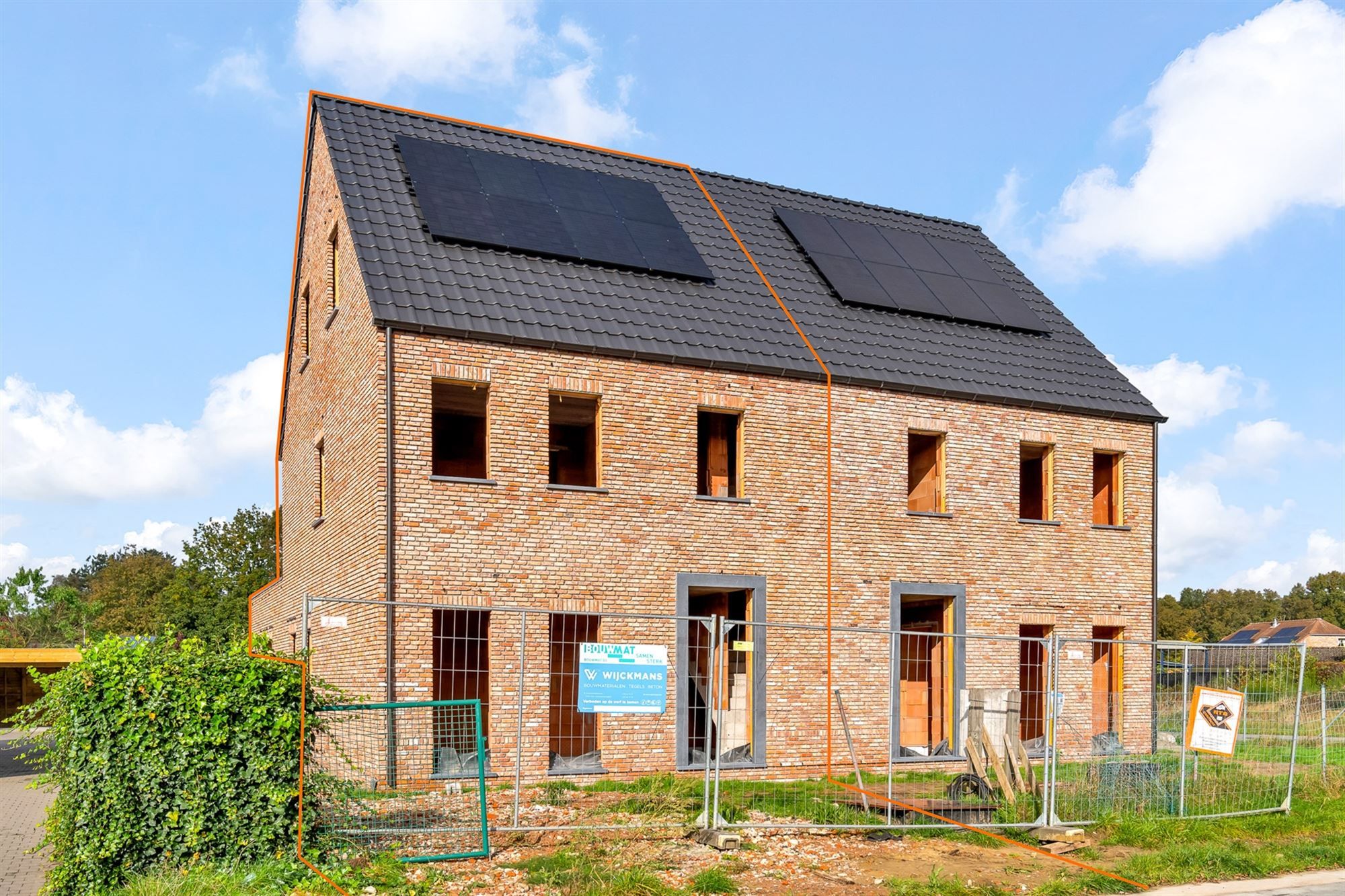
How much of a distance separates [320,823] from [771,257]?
545 inches

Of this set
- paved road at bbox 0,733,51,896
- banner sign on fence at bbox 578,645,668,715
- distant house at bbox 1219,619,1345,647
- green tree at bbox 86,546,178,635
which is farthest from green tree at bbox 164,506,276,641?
distant house at bbox 1219,619,1345,647

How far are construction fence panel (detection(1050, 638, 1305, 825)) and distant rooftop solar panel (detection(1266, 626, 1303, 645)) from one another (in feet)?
181

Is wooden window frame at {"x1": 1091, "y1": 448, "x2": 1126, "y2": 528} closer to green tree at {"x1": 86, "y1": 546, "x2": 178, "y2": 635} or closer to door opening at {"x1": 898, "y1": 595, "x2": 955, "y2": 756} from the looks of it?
door opening at {"x1": 898, "y1": 595, "x2": 955, "y2": 756}

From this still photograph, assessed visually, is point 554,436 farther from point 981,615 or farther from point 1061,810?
point 1061,810

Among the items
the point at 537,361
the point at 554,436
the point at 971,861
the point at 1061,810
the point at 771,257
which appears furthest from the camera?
the point at 771,257

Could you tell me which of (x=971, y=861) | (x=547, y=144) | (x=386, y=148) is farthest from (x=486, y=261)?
(x=971, y=861)

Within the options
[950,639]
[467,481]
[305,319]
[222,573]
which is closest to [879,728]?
[950,639]

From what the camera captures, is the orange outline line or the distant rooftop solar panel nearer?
the orange outline line

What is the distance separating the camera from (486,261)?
17078 mm

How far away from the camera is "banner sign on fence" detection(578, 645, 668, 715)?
1098 centimetres

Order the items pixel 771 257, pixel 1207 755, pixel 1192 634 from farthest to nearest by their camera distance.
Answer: pixel 1192 634 → pixel 771 257 → pixel 1207 755

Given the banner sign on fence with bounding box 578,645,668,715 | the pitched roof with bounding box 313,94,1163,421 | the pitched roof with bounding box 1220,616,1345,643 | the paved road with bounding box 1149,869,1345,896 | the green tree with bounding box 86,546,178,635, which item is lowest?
the pitched roof with bounding box 1220,616,1345,643

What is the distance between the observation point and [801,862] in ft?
34.1

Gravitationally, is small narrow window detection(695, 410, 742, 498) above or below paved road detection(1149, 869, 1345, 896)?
above
